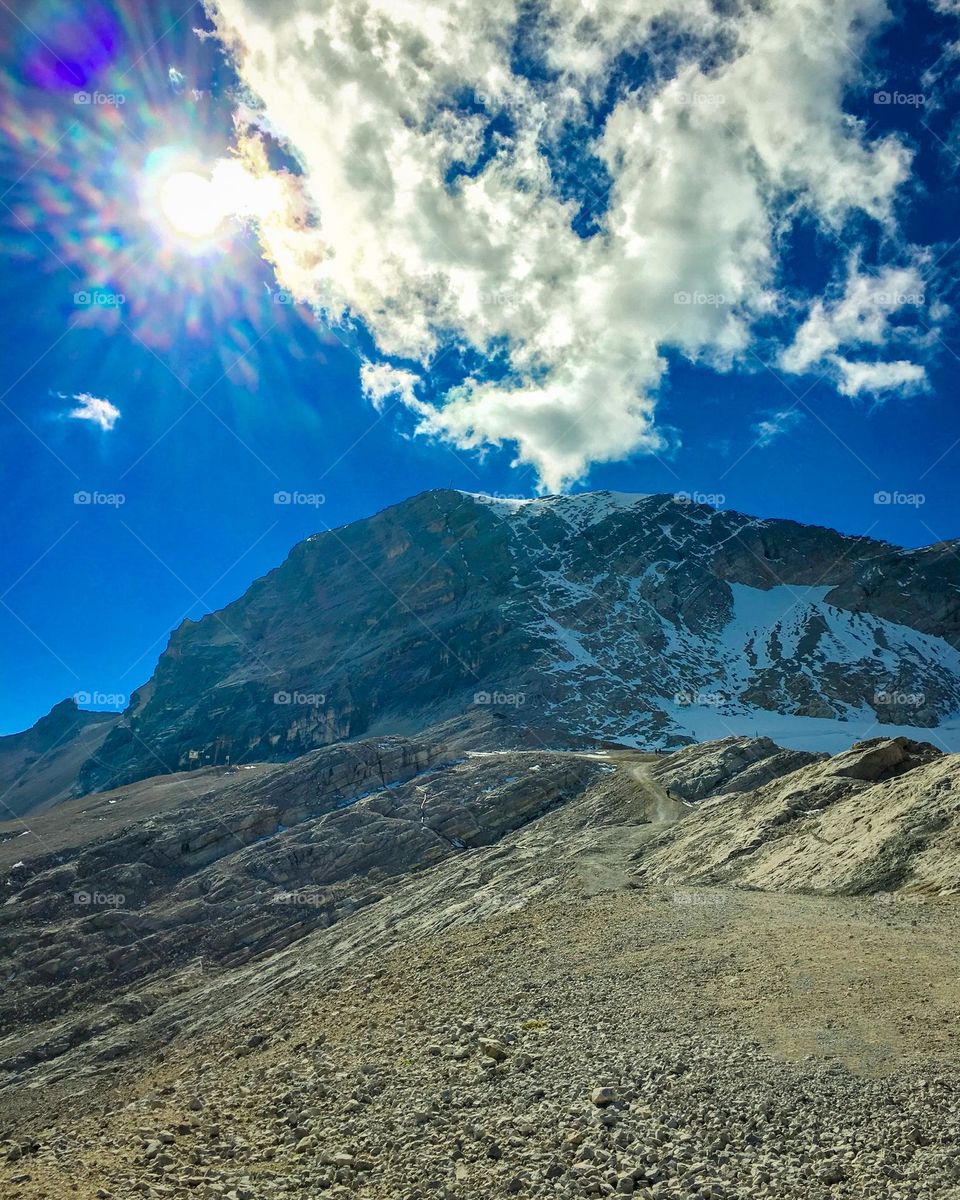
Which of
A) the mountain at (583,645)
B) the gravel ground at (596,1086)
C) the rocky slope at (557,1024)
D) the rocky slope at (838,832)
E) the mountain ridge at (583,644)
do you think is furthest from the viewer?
the mountain ridge at (583,644)

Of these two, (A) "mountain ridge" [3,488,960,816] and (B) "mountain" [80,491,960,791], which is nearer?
(B) "mountain" [80,491,960,791]

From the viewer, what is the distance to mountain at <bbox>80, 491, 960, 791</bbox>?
120 metres

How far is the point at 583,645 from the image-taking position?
136750 mm

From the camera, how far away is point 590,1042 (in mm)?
11820

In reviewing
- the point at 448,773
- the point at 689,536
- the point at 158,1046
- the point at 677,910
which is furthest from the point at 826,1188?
the point at 689,536

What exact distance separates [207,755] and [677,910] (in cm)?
14450

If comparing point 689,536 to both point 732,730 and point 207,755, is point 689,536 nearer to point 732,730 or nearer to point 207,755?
point 732,730

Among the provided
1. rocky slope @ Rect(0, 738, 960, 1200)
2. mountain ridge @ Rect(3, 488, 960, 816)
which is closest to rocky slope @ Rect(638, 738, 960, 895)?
rocky slope @ Rect(0, 738, 960, 1200)

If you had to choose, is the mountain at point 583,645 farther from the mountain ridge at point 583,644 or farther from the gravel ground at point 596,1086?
the gravel ground at point 596,1086

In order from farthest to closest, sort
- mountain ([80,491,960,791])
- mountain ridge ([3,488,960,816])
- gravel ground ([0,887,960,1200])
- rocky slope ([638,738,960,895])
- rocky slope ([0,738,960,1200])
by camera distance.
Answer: mountain ridge ([3,488,960,816]), mountain ([80,491,960,791]), rocky slope ([638,738,960,895]), rocky slope ([0,738,960,1200]), gravel ground ([0,887,960,1200])

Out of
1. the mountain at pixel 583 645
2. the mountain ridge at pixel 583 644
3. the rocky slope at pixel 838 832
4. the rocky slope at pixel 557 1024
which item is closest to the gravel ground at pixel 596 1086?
the rocky slope at pixel 557 1024

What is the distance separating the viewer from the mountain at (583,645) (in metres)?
120

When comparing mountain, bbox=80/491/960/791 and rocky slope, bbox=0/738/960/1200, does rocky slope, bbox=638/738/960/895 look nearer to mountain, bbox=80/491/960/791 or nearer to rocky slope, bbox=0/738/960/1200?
rocky slope, bbox=0/738/960/1200

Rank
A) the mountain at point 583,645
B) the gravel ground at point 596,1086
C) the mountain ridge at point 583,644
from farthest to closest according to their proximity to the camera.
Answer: the mountain ridge at point 583,644
the mountain at point 583,645
the gravel ground at point 596,1086
